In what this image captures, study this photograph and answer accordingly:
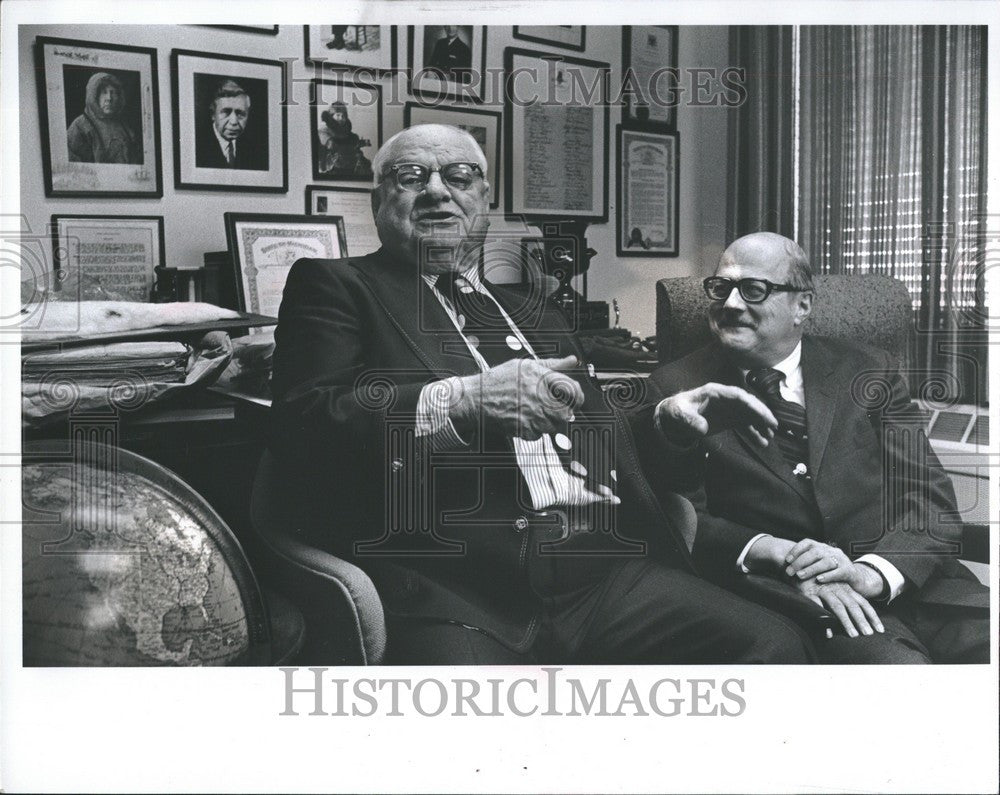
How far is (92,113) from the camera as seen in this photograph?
3.11 m

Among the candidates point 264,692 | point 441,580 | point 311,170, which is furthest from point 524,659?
point 311,170

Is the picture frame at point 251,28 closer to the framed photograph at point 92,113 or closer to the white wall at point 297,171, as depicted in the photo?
the white wall at point 297,171

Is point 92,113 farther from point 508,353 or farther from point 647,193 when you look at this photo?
point 647,193

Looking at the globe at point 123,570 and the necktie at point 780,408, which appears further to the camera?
the necktie at point 780,408

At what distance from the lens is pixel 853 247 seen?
3.20 m

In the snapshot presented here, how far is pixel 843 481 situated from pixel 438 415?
1.20 metres

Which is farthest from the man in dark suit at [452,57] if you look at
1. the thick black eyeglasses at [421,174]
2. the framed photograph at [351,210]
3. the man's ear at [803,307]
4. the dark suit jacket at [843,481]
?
the man's ear at [803,307]

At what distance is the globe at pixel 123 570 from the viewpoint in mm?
3086

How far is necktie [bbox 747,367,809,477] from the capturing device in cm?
320

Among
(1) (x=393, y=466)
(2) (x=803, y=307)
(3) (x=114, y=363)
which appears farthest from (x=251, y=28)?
(2) (x=803, y=307)

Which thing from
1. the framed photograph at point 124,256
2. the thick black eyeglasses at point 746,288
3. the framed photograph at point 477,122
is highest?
the framed photograph at point 477,122

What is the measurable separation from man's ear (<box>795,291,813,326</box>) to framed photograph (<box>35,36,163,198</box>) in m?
1.87

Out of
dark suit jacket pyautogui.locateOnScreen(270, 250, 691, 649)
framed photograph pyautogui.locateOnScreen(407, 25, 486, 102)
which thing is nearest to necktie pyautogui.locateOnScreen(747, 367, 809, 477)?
dark suit jacket pyautogui.locateOnScreen(270, 250, 691, 649)

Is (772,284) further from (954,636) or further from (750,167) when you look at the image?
(954,636)
